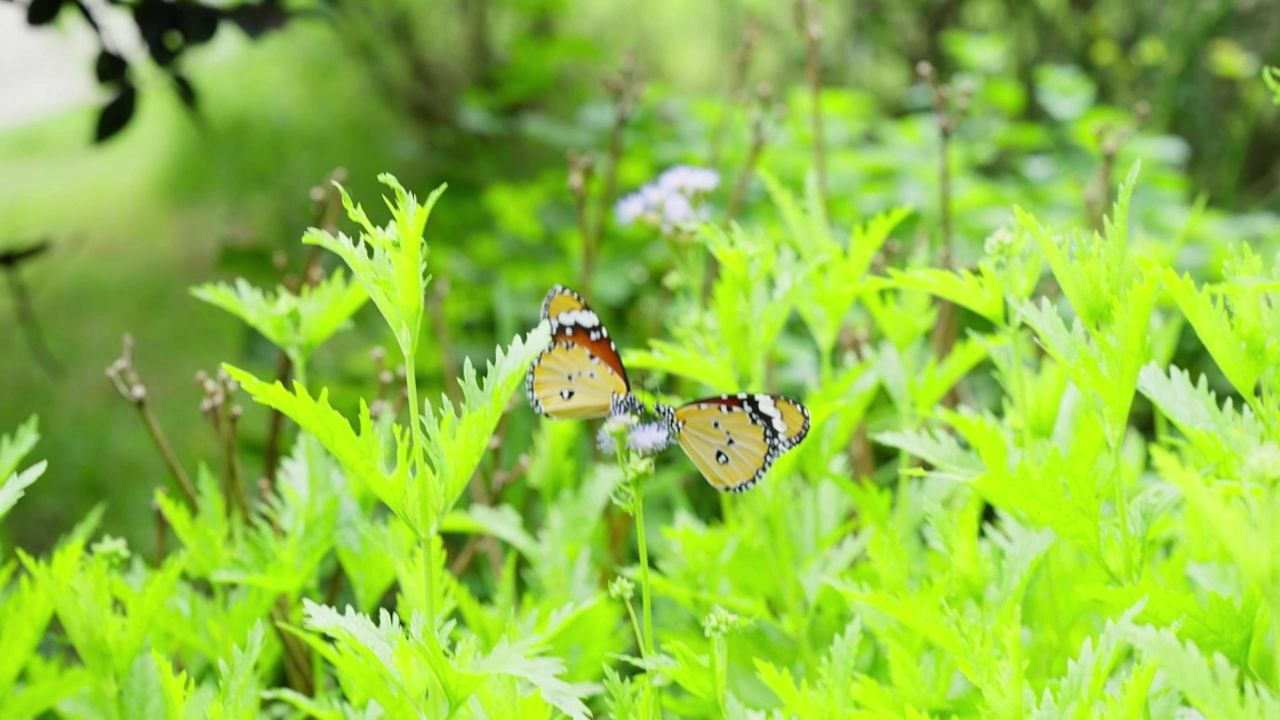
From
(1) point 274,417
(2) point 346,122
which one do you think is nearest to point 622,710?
(1) point 274,417

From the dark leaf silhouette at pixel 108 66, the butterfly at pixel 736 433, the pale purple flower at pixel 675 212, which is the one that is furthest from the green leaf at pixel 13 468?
the dark leaf silhouette at pixel 108 66

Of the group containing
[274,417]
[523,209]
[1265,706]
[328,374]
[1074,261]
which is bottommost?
[328,374]

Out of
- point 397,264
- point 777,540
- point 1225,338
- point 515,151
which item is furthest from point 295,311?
point 515,151

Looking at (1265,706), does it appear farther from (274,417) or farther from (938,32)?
(938,32)

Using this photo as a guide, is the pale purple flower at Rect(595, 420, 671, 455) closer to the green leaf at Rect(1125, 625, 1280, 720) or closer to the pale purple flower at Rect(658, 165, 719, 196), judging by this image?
the green leaf at Rect(1125, 625, 1280, 720)

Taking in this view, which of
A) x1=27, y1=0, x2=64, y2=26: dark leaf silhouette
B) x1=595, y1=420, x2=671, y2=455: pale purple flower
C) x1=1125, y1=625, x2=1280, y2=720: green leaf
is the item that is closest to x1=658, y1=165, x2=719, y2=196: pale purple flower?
x1=595, y1=420, x2=671, y2=455: pale purple flower

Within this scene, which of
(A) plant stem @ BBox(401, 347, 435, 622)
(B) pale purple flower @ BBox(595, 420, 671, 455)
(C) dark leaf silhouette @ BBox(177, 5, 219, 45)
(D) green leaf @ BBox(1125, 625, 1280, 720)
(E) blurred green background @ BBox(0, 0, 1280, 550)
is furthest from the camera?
(E) blurred green background @ BBox(0, 0, 1280, 550)
